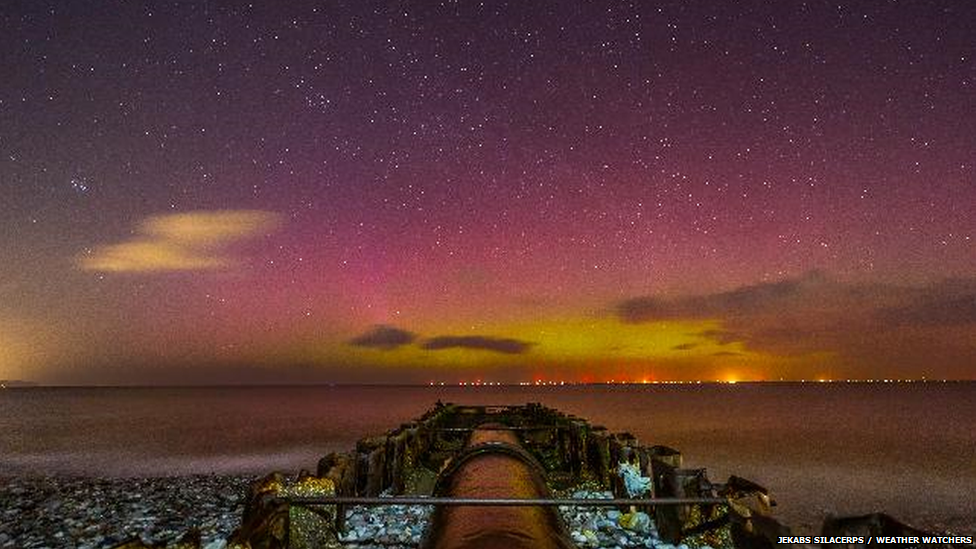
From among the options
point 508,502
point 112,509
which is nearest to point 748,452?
point 112,509

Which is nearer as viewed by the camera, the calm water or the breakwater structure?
the breakwater structure

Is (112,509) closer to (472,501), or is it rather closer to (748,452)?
(472,501)

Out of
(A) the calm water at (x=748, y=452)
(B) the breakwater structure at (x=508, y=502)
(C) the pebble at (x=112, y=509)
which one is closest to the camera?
(B) the breakwater structure at (x=508, y=502)

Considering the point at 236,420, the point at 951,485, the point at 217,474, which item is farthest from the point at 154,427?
the point at 951,485

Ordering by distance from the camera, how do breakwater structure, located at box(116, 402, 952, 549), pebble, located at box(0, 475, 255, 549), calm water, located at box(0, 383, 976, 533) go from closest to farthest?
breakwater structure, located at box(116, 402, 952, 549) < pebble, located at box(0, 475, 255, 549) < calm water, located at box(0, 383, 976, 533)

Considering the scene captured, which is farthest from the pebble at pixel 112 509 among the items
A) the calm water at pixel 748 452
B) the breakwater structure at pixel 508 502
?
the calm water at pixel 748 452

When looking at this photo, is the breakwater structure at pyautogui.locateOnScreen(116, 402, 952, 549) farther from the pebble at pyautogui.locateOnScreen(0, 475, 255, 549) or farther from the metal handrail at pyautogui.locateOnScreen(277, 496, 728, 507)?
the pebble at pyautogui.locateOnScreen(0, 475, 255, 549)

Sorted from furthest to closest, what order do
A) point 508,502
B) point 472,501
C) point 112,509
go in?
point 112,509, point 508,502, point 472,501

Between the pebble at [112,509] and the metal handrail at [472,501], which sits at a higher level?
the metal handrail at [472,501]

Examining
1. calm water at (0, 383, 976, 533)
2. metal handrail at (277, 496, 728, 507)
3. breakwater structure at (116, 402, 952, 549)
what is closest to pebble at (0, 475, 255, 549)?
breakwater structure at (116, 402, 952, 549)

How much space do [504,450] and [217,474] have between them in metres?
28.4

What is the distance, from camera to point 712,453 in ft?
142

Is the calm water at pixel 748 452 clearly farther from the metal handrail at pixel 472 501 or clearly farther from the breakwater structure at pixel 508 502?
the metal handrail at pixel 472 501

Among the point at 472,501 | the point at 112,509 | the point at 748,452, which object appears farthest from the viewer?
the point at 748,452
